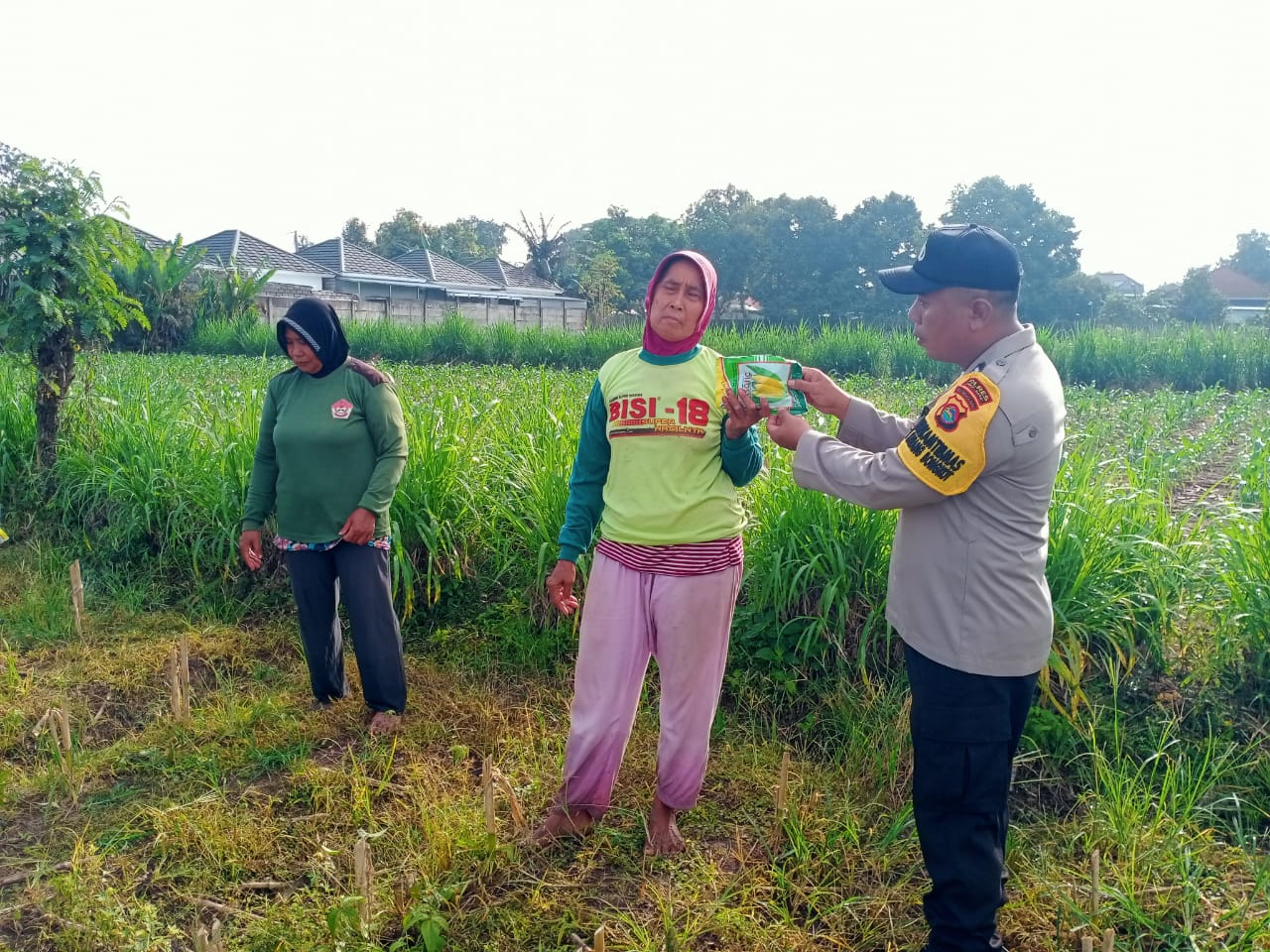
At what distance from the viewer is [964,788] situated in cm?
181

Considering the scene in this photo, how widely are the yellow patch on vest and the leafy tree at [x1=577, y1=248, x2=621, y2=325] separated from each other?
23175mm

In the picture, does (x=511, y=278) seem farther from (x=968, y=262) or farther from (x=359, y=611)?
(x=968, y=262)

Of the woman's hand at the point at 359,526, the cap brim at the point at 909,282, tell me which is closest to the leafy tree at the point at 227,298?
the woman's hand at the point at 359,526

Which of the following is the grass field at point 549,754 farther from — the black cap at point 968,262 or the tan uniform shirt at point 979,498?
the black cap at point 968,262

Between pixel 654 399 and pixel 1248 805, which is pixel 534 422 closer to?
pixel 654 399

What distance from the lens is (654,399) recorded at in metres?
2.19

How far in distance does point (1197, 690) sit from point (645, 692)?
1891 millimetres

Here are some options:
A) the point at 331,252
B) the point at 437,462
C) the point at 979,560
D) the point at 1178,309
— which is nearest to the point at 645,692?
the point at 437,462

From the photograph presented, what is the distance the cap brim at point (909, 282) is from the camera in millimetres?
1807

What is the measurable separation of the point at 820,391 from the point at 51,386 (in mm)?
5283

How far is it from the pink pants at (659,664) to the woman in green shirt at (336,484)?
101cm

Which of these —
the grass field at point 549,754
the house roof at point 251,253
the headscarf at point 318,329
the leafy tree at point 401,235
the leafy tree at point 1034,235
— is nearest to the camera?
the grass field at point 549,754

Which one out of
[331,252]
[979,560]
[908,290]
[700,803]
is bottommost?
[700,803]

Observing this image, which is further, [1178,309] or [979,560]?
[1178,309]
